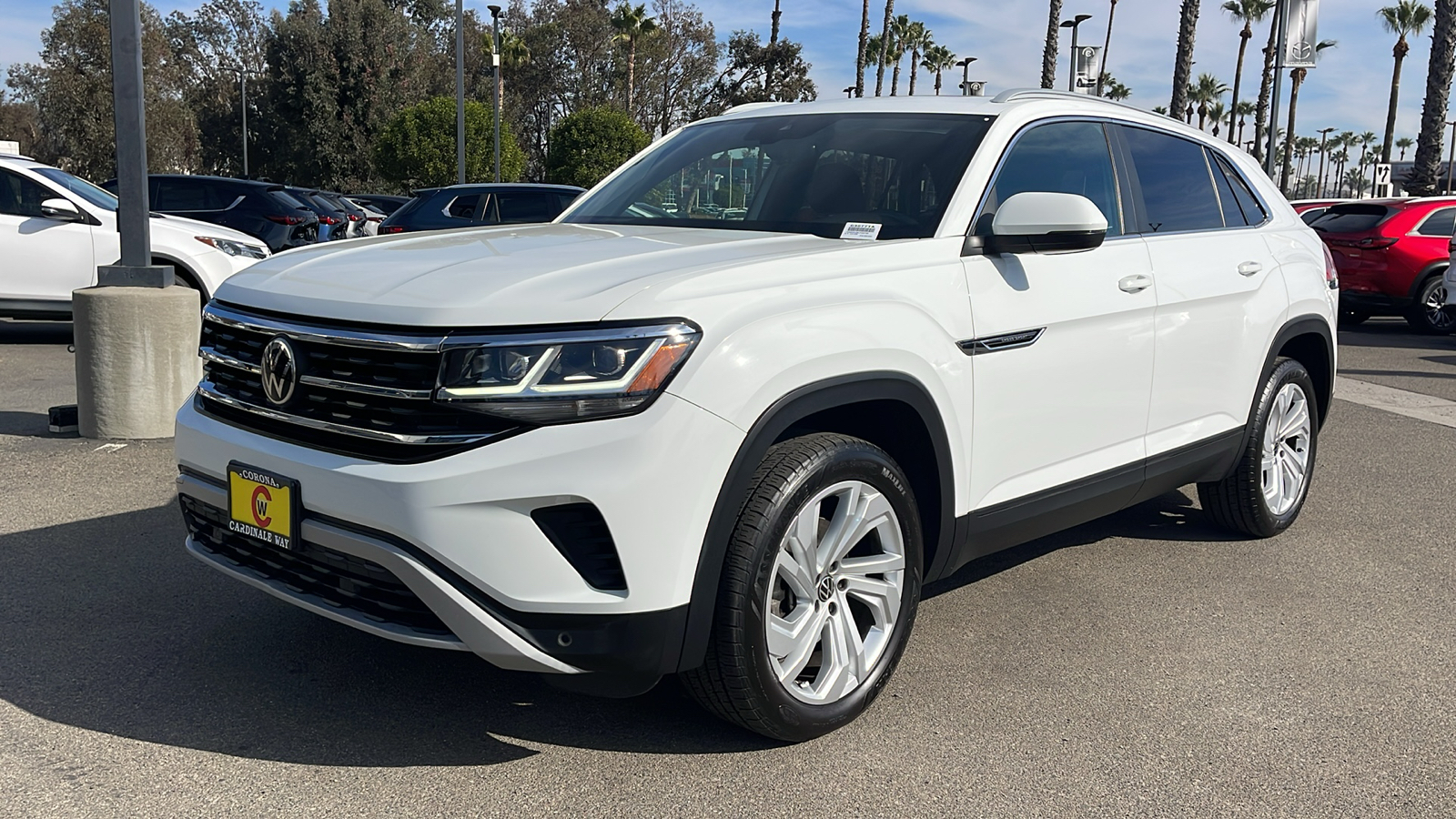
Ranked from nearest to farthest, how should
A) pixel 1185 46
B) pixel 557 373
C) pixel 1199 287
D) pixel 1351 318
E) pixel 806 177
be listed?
pixel 557 373, pixel 806 177, pixel 1199 287, pixel 1351 318, pixel 1185 46

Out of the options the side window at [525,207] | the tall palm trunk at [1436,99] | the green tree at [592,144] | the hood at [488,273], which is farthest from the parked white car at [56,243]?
the green tree at [592,144]

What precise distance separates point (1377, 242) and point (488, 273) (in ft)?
48.4

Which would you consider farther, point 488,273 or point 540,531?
point 488,273

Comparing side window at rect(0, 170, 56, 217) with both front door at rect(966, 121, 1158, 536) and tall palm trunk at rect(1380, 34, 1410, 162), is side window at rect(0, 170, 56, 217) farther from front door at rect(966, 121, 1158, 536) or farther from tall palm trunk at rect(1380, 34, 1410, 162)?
tall palm trunk at rect(1380, 34, 1410, 162)

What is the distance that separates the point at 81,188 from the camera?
11234mm

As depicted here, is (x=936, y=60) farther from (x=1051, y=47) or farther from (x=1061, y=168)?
(x=1061, y=168)

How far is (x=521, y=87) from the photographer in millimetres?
52188

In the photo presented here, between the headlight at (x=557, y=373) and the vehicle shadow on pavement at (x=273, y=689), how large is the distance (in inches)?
40.0

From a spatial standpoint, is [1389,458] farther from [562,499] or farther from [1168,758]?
[562,499]

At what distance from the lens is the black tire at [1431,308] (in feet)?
48.9

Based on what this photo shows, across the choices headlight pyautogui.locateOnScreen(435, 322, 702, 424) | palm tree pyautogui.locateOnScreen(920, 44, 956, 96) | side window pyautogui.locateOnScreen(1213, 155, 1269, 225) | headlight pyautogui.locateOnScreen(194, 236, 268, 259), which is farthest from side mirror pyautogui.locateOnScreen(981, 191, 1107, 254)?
palm tree pyautogui.locateOnScreen(920, 44, 956, 96)

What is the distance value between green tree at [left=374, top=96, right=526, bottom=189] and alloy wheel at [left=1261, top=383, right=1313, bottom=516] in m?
33.4

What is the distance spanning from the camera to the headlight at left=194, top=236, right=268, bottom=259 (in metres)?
10.6

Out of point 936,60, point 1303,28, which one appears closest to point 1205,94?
point 936,60
